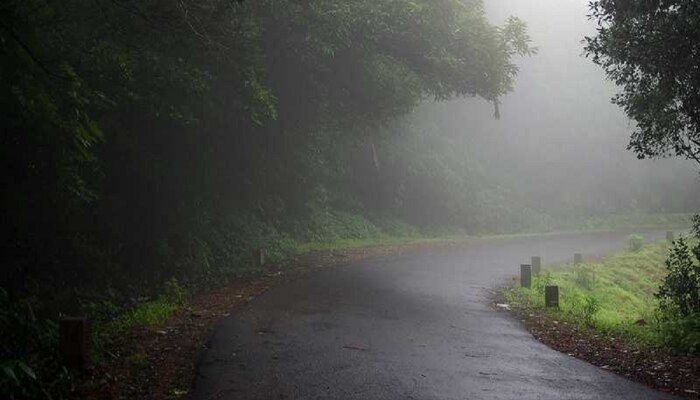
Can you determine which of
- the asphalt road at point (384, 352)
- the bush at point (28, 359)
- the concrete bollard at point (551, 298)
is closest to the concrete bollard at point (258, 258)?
the asphalt road at point (384, 352)

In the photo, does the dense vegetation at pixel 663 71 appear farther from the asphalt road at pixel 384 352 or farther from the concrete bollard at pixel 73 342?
the concrete bollard at pixel 73 342

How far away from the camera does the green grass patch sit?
1109 cm

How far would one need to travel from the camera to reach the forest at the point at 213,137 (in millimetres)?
10234

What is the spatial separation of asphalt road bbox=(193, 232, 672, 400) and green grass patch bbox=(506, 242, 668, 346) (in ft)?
4.38

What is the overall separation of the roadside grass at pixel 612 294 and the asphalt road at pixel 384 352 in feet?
4.19

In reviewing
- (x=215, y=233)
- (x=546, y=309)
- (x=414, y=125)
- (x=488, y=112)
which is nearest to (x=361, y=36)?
(x=215, y=233)

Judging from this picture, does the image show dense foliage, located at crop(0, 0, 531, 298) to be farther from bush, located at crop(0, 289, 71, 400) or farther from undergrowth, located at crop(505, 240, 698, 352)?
undergrowth, located at crop(505, 240, 698, 352)

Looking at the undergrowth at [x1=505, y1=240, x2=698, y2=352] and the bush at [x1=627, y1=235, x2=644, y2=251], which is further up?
the bush at [x1=627, y1=235, x2=644, y2=251]

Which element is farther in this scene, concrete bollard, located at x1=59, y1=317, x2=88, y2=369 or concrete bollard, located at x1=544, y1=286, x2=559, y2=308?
concrete bollard, located at x1=544, y1=286, x2=559, y2=308

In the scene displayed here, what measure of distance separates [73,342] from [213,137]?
11241mm

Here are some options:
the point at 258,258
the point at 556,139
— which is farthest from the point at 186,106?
the point at 556,139

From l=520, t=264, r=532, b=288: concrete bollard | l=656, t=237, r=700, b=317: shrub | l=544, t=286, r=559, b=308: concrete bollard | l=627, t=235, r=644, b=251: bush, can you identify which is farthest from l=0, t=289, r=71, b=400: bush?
l=627, t=235, r=644, b=251: bush

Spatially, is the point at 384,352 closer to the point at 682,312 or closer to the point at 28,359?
the point at 28,359

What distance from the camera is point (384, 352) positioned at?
8625 mm
